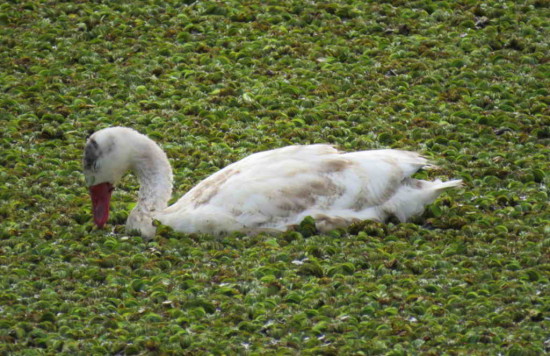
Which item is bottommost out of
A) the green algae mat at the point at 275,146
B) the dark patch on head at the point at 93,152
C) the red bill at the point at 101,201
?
the green algae mat at the point at 275,146

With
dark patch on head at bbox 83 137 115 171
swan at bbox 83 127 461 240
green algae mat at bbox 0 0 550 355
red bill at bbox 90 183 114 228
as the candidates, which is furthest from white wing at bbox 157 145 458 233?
dark patch on head at bbox 83 137 115 171

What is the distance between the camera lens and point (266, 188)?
11250mm

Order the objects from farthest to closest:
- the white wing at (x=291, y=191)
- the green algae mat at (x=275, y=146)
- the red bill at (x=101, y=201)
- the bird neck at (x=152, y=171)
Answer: the bird neck at (x=152, y=171)
the red bill at (x=101, y=201)
the white wing at (x=291, y=191)
the green algae mat at (x=275, y=146)

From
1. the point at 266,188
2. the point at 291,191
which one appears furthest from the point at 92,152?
the point at 291,191

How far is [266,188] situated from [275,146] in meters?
1.78

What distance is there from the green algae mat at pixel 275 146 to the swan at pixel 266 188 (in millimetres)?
153

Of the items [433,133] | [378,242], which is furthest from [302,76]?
[378,242]

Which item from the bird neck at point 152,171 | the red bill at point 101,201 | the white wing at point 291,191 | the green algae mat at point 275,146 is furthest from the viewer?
the bird neck at point 152,171

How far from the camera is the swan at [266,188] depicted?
36.7 ft

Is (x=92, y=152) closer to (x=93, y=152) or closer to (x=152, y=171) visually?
(x=93, y=152)

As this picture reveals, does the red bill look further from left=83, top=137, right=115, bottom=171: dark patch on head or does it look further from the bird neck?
the bird neck

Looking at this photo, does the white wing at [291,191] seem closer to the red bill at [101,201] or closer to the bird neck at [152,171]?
the bird neck at [152,171]

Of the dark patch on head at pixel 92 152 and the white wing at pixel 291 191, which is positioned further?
the dark patch on head at pixel 92 152

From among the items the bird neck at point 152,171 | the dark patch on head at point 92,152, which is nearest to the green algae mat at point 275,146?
the bird neck at point 152,171
